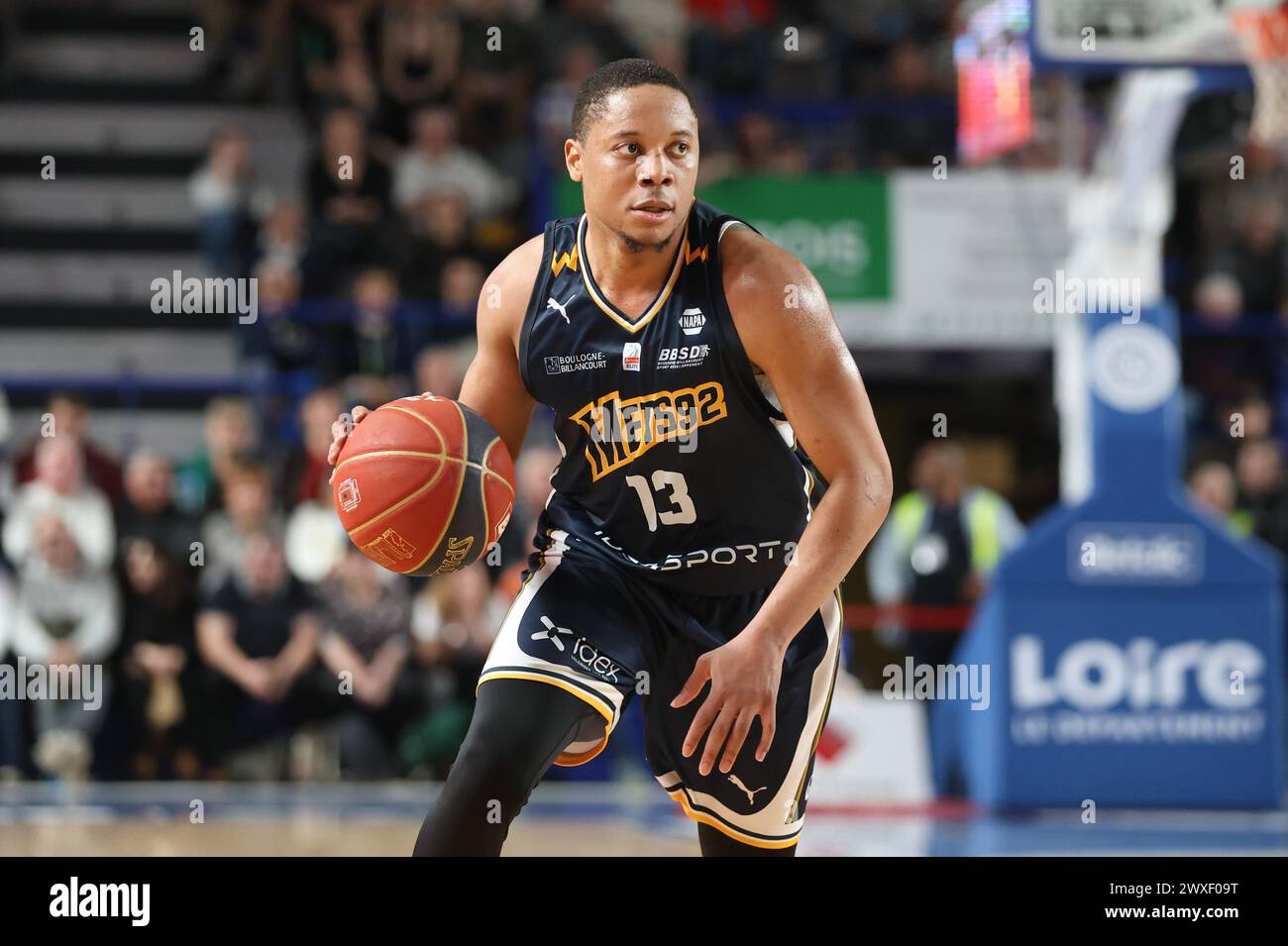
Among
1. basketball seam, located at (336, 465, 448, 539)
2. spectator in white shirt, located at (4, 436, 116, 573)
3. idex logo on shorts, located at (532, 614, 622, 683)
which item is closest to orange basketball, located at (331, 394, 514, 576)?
basketball seam, located at (336, 465, 448, 539)

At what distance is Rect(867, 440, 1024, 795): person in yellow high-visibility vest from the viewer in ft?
33.3

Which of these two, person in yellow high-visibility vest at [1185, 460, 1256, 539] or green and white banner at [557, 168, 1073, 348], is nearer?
person in yellow high-visibility vest at [1185, 460, 1256, 539]

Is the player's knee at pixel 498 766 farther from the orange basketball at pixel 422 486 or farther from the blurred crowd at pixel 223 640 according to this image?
the blurred crowd at pixel 223 640

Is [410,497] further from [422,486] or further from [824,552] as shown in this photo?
[824,552]

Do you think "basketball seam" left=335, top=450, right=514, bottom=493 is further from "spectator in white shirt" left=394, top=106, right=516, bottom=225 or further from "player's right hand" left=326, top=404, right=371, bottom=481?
"spectator in white shirt" left=394, top=106, right=516, bottom=225

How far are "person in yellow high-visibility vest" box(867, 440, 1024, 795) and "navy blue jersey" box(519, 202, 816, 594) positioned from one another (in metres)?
5.96

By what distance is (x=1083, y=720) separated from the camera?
894 cm

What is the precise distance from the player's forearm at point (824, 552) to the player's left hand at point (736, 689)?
4 centimetres

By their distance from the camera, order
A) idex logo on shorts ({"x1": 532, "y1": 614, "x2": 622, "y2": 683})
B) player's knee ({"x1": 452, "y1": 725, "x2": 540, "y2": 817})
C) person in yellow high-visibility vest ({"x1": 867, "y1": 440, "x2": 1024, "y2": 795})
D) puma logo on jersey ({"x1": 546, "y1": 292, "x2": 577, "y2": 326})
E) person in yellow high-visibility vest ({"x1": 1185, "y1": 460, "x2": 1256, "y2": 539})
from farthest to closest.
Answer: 1. person in yellow high-visibility vest ({"x1": 1185, "y1": 460, "x2": 1256, "y2": 539})
2. person in yellow high-visibility vest ({"x1": 867, "y1": 440, "x2": 1024, "y2": 795})
3. puma logo on jersey ({"x1": 546, "y1": 292, "x2": 577, "y2": 326})
4. idex logo on shorts ({"x1": 532, "y1": 614, "x2": 622, "y2": 683})
5. player's knee ({"x1": 452, "y1": 725, "x2": 540, "y2": 817})

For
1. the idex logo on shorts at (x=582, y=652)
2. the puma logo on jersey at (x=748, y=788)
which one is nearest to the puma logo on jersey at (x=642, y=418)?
the idex logo on shorts at (x=582, y=652)

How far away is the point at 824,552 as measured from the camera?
3789 mm

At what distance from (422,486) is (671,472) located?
0.58 meters

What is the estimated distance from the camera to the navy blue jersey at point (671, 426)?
4102 millimetres
